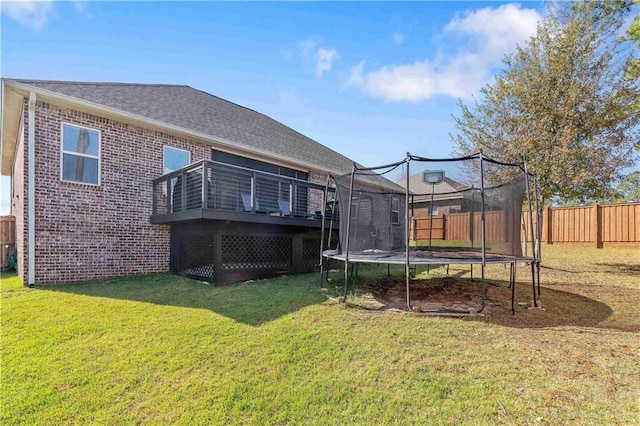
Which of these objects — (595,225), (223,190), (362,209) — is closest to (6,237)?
(223,190)

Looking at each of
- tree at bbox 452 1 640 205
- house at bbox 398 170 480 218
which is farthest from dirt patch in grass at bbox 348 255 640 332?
tree at bbox 452 1 640 205

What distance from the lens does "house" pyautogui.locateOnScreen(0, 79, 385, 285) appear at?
6750 mm

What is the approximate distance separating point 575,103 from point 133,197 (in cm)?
1115

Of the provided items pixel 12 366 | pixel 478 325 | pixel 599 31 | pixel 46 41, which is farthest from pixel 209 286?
pixel 599 31

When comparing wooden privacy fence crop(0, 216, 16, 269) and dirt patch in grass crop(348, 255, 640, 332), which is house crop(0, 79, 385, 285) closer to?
dirt patch in grass crop(348, 255, 640, 332)

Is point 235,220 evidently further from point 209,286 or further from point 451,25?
point 451,25

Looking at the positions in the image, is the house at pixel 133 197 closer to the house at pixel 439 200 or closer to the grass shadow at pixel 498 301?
the grass shadow at pixel 498 301

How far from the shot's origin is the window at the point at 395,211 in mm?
7398

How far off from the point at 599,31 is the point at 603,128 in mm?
2434

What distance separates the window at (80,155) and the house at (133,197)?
19 mm

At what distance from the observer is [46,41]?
7875 mm

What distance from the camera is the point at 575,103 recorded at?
7.75 m

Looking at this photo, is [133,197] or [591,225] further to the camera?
[591,225]

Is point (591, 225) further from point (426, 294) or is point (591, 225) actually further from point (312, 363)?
point (312, 363)
